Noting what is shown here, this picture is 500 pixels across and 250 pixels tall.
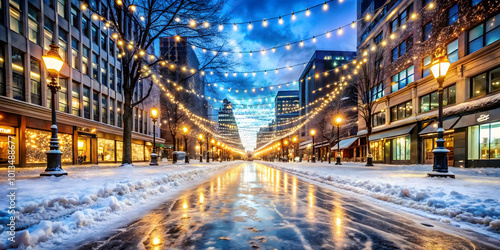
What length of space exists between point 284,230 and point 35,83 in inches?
946

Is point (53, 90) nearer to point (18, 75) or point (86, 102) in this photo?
point (18, 75)

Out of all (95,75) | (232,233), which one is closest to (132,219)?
(232,233)

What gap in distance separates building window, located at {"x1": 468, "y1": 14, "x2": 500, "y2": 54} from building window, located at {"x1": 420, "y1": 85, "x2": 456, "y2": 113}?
3372mm

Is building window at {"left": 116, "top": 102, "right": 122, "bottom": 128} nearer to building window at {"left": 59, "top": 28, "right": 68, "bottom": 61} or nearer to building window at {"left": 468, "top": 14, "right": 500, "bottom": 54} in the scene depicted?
building window at {"left": 59, "top": 28, "right": 68, "bottom": 61}

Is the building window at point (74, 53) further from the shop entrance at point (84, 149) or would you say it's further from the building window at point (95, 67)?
the shop entrance at point (84, 149)

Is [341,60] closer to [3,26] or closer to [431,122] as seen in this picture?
[431,122]

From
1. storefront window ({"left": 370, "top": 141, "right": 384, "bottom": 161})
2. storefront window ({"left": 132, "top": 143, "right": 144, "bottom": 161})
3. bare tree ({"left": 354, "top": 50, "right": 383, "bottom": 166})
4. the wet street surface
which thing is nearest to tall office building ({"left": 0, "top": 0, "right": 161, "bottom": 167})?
storefront window ({"left": 132, "top": 143, "right": 144, "bottom": 161})

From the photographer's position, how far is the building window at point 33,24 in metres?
19.0

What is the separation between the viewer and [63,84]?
75.2 feet

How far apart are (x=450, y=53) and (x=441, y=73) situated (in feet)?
44.9

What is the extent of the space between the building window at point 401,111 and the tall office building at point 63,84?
1205 inches

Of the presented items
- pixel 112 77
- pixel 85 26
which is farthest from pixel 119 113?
pixel 85 26

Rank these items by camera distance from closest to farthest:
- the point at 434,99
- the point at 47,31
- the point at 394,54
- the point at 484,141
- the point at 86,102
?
the point at 484,141
the point at 47,31
the point at 434,99
the point at 86,102
the point at 394,54

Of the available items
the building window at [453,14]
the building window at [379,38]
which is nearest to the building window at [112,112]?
the building window at [379,38]
